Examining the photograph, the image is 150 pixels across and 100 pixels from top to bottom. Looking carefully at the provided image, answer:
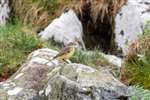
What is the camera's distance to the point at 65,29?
10.4m

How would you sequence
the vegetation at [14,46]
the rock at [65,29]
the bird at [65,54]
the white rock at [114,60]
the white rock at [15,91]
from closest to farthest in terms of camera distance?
1. the white rock at [15,91]
2. the bird at [65,54]
3. the vegetation at [14,46]
4. the white rock at [114,60]
5. the rock at [65,29]

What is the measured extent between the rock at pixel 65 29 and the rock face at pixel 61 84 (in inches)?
111

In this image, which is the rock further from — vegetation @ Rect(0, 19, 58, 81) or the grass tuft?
the grass tuft

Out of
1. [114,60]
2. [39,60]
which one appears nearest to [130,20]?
[114,60]

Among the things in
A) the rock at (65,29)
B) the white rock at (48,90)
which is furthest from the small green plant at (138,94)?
the rock at (65,29)

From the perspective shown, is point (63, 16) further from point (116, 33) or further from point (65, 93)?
point (65, 93)

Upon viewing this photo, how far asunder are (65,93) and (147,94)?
2.76ft

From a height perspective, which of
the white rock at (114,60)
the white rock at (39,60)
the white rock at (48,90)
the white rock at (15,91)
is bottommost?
the white rock at (114,60)

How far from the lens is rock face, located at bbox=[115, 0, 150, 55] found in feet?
32.4

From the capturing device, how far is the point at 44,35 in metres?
10.3

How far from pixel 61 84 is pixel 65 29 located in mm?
4108

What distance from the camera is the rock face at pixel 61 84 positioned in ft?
20.4

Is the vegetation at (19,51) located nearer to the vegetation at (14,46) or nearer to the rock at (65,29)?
the vegetation at (14,46)

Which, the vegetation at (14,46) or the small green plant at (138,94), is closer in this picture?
the small green plant at (138,94)
